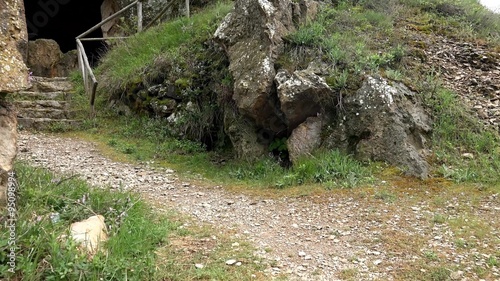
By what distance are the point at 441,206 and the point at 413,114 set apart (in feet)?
5.67

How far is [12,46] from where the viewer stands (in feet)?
10.7

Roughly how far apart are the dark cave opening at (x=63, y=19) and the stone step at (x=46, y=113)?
294 inches

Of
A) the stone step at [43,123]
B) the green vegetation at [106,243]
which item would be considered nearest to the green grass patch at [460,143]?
the green vegetation at [106,243]

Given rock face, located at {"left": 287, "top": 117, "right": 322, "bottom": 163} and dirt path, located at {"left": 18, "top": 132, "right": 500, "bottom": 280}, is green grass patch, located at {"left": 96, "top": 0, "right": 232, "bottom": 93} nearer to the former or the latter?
rock face, located at {"left": 287, "top": 117, "right": 322, "bottom": 163}

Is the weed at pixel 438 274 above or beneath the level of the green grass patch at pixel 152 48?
beneath

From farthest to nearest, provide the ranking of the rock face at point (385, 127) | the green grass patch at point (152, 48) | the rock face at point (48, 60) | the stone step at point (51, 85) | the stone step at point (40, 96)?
the rock face at point (48, 60)
the stone step at point (51, 85)
the stone step at point (40, 96)
the green grass patch at point (152, 48)
the rock face at point (385, 127)

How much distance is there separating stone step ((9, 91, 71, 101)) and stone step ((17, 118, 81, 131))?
115 cm

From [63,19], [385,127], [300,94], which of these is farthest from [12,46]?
[63,19]

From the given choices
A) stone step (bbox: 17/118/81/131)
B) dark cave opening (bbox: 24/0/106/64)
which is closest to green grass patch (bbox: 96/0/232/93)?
stone step (bbox: 17/118/81/131)

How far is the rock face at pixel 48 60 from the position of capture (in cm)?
1188

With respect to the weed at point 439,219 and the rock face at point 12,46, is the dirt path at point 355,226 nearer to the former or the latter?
the weed at point 439,219

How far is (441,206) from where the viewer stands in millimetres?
4422

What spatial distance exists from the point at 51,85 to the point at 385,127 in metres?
8.42

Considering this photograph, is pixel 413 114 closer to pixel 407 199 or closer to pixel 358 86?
pixel 358 86
